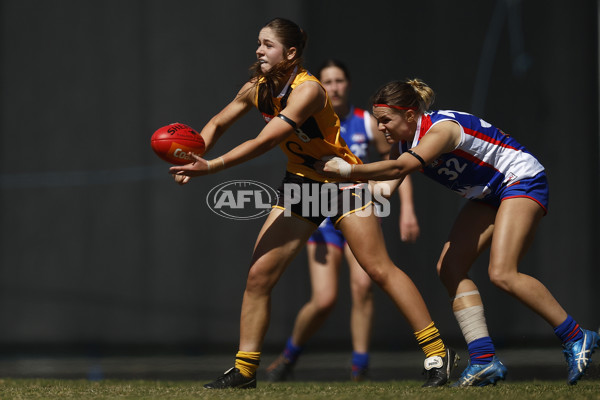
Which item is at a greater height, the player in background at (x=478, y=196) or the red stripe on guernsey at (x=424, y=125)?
the red stripe on guernsey at (x=424, y=125)

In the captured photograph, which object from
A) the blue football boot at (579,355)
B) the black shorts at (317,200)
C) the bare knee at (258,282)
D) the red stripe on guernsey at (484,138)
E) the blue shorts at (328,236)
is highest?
the red stripe on guernsey at (484,138)

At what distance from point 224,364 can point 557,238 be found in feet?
9.32

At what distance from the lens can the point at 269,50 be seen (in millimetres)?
3617

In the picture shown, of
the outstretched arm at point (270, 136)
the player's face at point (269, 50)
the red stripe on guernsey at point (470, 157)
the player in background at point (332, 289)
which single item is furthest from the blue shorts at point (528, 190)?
the player's face at point (269, 50)

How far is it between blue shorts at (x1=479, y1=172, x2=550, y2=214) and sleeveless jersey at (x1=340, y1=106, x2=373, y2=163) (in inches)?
55.3

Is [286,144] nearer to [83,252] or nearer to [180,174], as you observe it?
[180,174]

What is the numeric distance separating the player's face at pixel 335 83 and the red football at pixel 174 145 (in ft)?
5.40

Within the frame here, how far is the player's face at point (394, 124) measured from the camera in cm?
363

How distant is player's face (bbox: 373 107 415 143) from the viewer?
143 inches

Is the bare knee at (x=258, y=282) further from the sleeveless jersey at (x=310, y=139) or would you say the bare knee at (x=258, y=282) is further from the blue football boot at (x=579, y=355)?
the blue football boot at (x=579, y=355)

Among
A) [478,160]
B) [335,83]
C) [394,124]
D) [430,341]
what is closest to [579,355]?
[430,341]

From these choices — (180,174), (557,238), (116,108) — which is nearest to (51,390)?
(180,174)

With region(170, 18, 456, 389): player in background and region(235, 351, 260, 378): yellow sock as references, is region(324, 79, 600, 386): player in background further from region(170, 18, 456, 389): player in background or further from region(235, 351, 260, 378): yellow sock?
region(235, 351, 260, 378): yellow sock

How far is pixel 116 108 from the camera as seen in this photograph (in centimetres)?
623
